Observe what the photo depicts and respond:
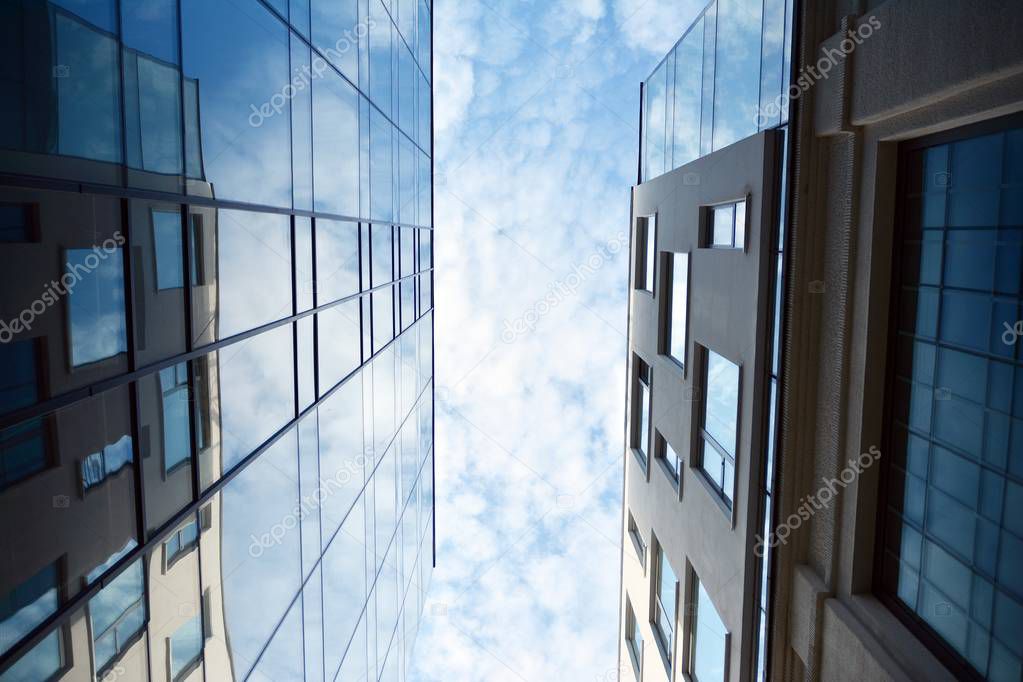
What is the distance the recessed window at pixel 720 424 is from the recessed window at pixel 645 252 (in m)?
7.37

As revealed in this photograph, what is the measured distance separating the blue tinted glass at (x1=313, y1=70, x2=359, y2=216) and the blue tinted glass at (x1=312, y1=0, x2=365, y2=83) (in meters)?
0.38

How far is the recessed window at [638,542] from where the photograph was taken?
24.7 metres

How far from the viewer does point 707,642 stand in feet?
55.5

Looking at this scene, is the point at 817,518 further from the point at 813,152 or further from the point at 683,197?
the point at 683,197

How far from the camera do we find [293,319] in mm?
10945

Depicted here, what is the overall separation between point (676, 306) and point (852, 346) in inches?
378

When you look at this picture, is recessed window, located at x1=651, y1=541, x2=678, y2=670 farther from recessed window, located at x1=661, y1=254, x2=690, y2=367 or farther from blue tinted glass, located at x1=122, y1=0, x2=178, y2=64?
blue tinted glass, located at x1=122, y1=0, x2=178, y2=64

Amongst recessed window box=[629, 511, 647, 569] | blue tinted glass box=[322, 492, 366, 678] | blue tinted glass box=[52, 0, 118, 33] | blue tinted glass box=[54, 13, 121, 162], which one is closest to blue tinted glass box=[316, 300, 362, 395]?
blue tinted glass box=[322, 492, 366, 678]

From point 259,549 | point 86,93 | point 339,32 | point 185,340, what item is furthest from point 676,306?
point 86,93

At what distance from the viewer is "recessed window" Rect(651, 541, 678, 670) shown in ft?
68.1

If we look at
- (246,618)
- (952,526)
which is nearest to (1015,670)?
(952,526)

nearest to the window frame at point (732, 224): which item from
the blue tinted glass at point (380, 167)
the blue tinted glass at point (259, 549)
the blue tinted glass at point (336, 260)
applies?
the blue tinted glass at point (380, 167)

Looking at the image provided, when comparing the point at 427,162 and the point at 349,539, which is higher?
the point at 427,162

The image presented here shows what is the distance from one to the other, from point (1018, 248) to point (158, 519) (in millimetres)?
10023
